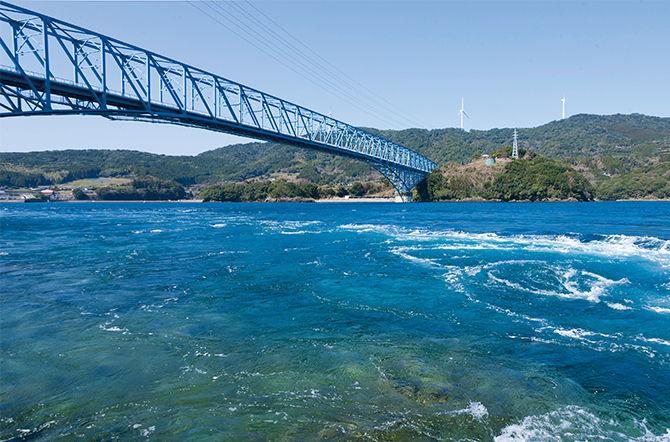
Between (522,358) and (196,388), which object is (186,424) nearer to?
(196,388)

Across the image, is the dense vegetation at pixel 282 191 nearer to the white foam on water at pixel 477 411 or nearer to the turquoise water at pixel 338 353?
the turquoise water at pixel 338 353

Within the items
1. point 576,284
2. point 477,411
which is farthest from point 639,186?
point 477,411

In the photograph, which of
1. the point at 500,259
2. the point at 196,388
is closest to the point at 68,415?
the point at 196,388

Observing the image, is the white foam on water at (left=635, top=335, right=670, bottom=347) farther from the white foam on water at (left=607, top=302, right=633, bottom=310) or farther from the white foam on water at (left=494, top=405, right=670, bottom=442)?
the white foam on water at (left=494, top=405, right=670, bottom=442)

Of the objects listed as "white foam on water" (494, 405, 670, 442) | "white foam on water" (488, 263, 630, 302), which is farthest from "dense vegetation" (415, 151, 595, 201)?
"white foam on water" (494, 405, 670, 442)

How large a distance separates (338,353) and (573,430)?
4.08m

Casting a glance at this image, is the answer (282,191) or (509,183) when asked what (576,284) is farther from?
(282,191)

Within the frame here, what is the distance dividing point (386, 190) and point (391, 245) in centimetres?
13923

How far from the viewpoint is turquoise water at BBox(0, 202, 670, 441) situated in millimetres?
5340

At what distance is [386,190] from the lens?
528ft

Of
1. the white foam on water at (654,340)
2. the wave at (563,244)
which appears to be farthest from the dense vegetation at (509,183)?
the white foam on water at (654,340)

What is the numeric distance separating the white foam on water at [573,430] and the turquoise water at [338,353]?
0.02m

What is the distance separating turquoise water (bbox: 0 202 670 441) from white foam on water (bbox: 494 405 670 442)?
23mm

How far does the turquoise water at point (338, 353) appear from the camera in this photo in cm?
534
